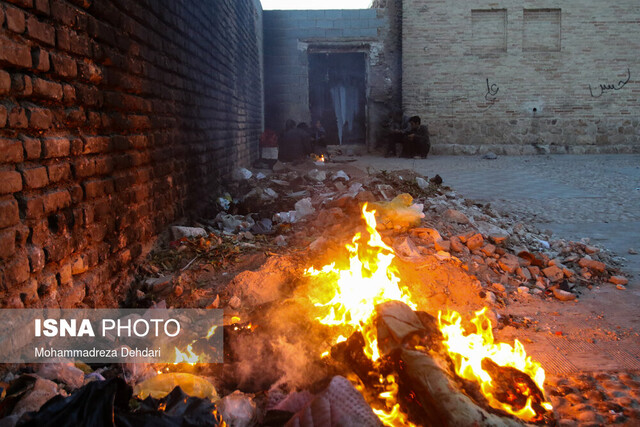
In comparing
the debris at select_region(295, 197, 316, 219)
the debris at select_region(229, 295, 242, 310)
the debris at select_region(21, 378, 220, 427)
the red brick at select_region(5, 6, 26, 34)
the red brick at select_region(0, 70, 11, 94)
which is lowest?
the debris at select_region(229, 295, 242, 310)

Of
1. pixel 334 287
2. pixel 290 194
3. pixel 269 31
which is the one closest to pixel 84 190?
pixel 334 287

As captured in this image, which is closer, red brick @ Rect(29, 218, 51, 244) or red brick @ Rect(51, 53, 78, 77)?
red brick @ Rect(29, 218, 51, 244)

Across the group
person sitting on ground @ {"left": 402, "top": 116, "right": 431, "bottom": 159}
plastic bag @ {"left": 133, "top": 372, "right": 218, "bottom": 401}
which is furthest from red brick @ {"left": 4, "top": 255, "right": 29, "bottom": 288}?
person sitting on ground @ {"left": 402, "top": 116, "right": 431, "bottom": 159}

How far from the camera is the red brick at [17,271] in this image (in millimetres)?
2023

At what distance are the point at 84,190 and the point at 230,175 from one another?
5141mm

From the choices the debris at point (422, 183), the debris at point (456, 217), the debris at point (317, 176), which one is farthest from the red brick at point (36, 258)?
the debris at point (317, 176)

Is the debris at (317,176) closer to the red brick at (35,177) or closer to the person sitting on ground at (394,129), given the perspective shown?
the red brick at (35,177)

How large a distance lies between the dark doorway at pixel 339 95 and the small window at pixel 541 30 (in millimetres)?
5679

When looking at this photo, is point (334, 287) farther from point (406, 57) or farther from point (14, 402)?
point (406, 57)

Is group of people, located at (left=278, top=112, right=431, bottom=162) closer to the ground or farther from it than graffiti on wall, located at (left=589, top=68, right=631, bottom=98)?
closer to the ground

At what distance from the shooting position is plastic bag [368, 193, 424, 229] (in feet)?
15.2

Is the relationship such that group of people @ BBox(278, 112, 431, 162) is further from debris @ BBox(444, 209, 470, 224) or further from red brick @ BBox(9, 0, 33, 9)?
red brick @ BBox(9, 0, 33, 9)

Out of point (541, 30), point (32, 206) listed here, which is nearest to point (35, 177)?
point (32, 206)

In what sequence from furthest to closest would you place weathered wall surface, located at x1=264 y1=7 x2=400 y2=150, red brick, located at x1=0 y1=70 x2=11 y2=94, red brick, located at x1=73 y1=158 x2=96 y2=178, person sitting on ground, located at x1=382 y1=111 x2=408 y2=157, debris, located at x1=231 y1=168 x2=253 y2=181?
weathered wall surface, located at x1=264 y1=7 x2=400 y2=150
person sitting on ground, located at x1=382 y1=111 x2=408 y2=157
debris, located at x1=231 y1=168 x2=253 y2=181
red brick, located at x1=73 y1=158 x2=96 y2=178
red brick, located at x1=0 y1=70 x2=11 y2=94
